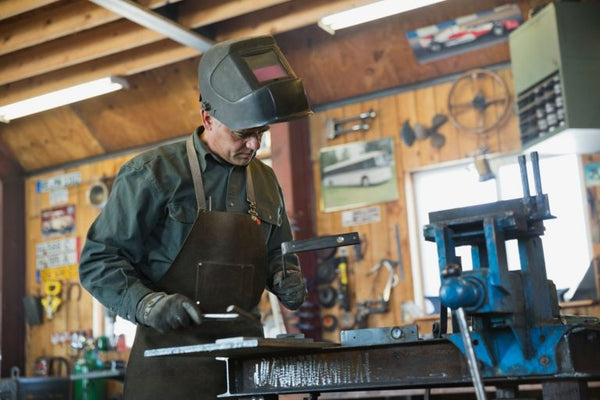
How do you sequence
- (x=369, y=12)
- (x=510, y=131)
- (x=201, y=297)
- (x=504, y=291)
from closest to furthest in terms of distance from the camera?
(x=504, y=291) < (x=201, y=297) < (x=369, y=12) < (x=510, y=131)

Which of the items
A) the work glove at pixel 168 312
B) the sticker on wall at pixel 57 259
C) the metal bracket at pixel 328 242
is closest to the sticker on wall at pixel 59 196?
the sticker on wall at pixel 57 259

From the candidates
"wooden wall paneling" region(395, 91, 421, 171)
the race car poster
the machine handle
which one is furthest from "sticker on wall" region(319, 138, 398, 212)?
the machine handle

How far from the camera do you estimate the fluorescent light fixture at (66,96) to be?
21.8 feet

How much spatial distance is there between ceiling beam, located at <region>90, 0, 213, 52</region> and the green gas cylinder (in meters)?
2.83

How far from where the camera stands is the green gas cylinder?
695cm

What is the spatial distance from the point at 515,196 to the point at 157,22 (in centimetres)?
270

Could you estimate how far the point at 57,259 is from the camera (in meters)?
7.96

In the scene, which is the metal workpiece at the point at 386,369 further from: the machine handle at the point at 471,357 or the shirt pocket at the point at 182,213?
the shirt pocket at the point at 182,213

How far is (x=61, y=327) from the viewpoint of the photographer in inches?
308

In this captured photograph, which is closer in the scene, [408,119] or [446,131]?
[446,131]

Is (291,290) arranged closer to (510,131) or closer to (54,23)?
(510,131)

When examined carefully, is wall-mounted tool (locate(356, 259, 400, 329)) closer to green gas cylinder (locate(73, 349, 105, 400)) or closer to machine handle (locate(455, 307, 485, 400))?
green gas cylinder (locate(73, 349, 105, 400))

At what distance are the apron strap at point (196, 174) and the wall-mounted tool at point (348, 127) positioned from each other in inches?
148

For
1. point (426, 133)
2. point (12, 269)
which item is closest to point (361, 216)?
point (426, 133)
